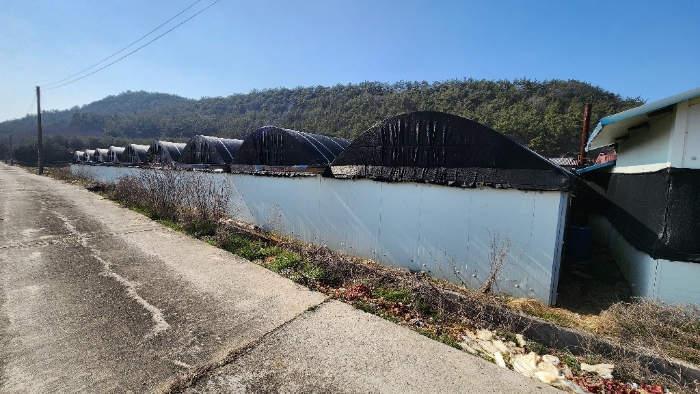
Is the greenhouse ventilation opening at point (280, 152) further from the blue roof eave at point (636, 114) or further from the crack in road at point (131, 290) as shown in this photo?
the blue roof eave at point (636, 114)

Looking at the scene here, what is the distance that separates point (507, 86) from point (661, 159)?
140 ft

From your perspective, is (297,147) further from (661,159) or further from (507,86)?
(507,86)

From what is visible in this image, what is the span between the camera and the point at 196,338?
3.16 m

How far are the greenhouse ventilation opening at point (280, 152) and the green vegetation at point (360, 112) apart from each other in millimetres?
21679

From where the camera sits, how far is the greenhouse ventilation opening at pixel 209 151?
13.2 metres

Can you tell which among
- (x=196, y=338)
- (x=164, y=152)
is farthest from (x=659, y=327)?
(x=164, y=152)

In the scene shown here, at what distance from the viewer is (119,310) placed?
145 inches

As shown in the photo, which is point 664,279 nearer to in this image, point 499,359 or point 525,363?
point 525,363

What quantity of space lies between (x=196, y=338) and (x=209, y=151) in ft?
38.6

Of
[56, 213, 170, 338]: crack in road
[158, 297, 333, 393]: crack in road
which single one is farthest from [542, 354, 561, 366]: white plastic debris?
[56, 213, 170, 338]: crack in road

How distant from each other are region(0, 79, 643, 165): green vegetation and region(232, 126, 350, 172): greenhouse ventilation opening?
2168cm

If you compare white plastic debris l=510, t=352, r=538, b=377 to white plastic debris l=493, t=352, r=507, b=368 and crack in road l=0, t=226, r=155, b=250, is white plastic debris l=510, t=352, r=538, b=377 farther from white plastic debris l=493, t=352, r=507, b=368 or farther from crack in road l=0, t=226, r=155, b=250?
crack in road l=0, t=226, r=155, b=250

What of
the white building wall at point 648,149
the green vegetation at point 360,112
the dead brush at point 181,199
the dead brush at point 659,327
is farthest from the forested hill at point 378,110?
the dead brush at point 659,327

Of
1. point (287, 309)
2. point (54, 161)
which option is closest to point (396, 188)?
point (287, 309)
